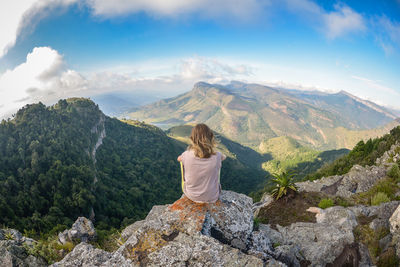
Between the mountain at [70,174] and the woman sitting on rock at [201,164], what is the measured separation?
56.2 metres

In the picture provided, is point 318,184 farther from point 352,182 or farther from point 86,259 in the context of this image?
point 86,259

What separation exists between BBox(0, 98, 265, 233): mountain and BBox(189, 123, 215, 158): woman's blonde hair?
5720cm

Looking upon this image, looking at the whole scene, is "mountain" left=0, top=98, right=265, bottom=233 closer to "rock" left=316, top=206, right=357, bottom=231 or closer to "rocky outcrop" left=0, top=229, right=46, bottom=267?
"rocky outcrop" left=0, top=229, right=46, bottom=267

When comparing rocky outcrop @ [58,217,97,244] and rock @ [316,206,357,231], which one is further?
rocky outcrop @ [58,217,97,244]

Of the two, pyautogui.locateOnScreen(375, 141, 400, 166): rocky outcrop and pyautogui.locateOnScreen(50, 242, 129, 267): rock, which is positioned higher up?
pyautogui.locateOnScreen(375, 141, 400, 166): rocky outcrop

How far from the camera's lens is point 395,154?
2822cm

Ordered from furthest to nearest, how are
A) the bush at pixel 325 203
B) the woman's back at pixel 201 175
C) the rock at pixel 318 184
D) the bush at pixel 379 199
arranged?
the rock at pixel 318 184 < the bush at pixel 325 203 < the bush at pixel 379 199 < the woman's back at pixel 201 175

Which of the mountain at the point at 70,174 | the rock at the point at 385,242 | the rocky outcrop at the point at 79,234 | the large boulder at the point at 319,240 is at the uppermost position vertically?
the rock at the point at 385,242

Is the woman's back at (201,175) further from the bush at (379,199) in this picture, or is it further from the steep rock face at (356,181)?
the steep rock face at (356,181)

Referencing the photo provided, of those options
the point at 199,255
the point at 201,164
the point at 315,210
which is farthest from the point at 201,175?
the point at 315,210

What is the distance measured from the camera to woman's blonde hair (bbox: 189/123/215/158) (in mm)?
7250

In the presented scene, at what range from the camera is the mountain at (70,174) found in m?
63.0

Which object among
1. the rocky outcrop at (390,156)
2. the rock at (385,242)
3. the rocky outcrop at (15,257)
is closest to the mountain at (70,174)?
the rocky outcrop at (15,257)

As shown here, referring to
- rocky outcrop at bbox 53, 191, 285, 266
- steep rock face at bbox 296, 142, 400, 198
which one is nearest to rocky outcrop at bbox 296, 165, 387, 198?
steep rock face at bbox 296, 142, 400, 198
